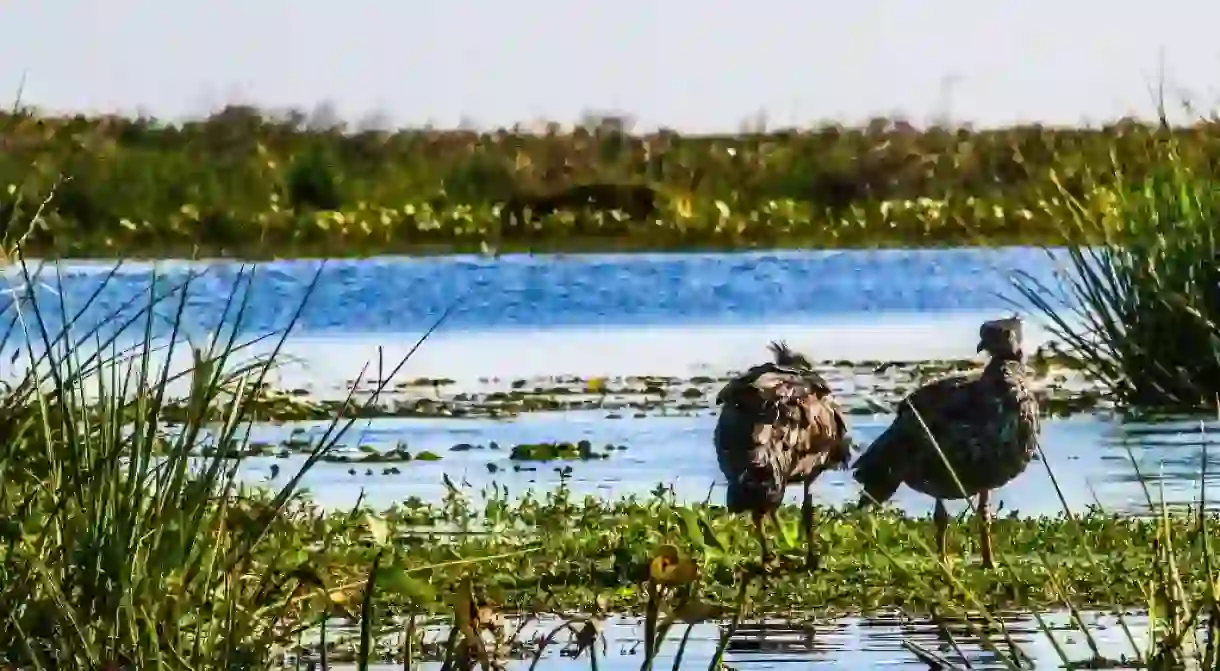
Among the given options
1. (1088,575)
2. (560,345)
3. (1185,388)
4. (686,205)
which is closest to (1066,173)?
(686,205)

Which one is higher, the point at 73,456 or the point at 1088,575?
the point at 73,456

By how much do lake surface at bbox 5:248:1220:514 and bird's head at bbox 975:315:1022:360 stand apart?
2.77ft

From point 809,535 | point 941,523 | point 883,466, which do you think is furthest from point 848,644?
point 883,466

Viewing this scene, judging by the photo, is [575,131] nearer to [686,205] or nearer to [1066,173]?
[686,205]

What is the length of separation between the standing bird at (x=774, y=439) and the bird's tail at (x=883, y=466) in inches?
7.1

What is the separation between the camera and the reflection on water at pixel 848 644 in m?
6.68

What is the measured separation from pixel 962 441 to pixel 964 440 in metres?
0.01

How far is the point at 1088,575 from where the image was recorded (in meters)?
7.83

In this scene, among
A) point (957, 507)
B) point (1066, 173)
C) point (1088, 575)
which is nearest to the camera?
point (1088, 575)

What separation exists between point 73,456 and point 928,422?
436cm

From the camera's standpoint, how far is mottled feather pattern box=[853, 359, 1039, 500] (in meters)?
8.63

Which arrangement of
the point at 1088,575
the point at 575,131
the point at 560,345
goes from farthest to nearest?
1. the point at 575,131
2. the point at 560,345
3. the point at 1088,575

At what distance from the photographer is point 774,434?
28.1 feet

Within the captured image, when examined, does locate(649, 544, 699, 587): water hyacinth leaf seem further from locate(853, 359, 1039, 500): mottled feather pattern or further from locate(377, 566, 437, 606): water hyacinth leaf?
locate(853, 359, 1039, 500): mottled feather pattern
